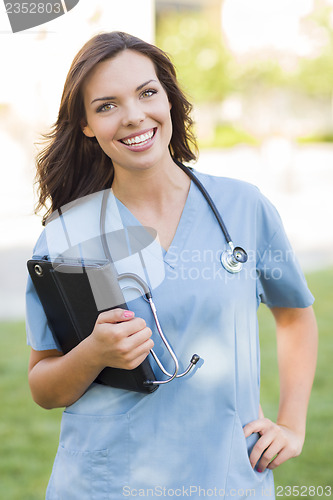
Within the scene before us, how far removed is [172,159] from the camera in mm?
1479

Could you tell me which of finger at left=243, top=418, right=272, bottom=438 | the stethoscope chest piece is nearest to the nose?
the stethoscope chest piece

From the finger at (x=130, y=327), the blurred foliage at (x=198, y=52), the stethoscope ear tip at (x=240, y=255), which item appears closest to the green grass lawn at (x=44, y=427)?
the stethoscope ear tip at (x=240, y=255)

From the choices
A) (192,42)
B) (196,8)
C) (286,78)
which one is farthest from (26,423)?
(196,8)

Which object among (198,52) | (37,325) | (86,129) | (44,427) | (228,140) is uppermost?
(86,129)

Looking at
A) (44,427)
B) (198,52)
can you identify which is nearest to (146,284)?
(44,427)

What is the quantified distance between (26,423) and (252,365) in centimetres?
228

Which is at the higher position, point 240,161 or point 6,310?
point 6,310

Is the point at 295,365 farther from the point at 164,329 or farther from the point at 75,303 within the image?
the point at 75,303

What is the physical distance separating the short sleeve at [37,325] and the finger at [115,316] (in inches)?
9.1

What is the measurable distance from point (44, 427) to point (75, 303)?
2.20 m

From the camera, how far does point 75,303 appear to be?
1.28 metres

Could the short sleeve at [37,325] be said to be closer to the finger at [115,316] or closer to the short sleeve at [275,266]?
the finger at [115,316]

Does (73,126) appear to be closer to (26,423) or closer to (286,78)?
(26,423)

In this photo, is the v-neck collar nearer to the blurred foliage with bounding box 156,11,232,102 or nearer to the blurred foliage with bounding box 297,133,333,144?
the blurred foliage with bounding box 297,133,333,144
